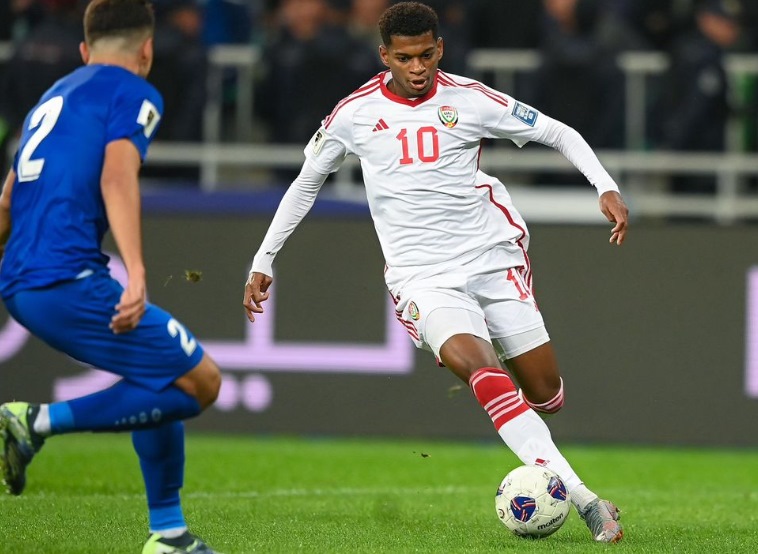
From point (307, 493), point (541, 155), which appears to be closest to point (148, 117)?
point (307, 493)

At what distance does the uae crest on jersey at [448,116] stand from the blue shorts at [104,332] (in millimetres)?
2037

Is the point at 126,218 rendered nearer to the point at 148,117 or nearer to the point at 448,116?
the point at 148,117

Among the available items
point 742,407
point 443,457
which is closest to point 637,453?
point 742,407

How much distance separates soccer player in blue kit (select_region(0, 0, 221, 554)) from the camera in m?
4.86

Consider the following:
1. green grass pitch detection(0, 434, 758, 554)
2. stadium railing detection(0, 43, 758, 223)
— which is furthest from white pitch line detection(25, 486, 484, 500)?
stadium railing detection(0, 43, 758, 223)

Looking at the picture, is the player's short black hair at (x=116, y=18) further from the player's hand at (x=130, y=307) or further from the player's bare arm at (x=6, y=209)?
the player's hand at (x=130, y=307)

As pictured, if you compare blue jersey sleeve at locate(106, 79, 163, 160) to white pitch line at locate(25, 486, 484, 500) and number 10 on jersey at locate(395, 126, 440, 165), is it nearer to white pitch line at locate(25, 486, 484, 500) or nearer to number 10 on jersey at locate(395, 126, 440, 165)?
number 10 on jersey at locate(395, 126, 440, 165)

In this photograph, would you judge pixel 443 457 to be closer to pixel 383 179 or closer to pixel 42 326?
pixel 383 179

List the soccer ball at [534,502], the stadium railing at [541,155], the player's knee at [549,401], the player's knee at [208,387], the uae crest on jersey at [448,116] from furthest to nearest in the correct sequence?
the stadium railing at [541,155], the player's knee at [549,401], the uae crest on jersey at [448,116], the soccer ball at [534,502], the player's knee at [208,387]

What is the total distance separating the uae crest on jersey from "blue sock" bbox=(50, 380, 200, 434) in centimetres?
211

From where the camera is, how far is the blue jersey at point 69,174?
489cm

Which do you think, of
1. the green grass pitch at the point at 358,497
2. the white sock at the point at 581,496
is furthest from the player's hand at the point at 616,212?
the green grass pitch at the point at 358,497

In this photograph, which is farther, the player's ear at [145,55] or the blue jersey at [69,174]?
the player's ear at [145,55]

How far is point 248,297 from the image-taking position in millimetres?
6508
